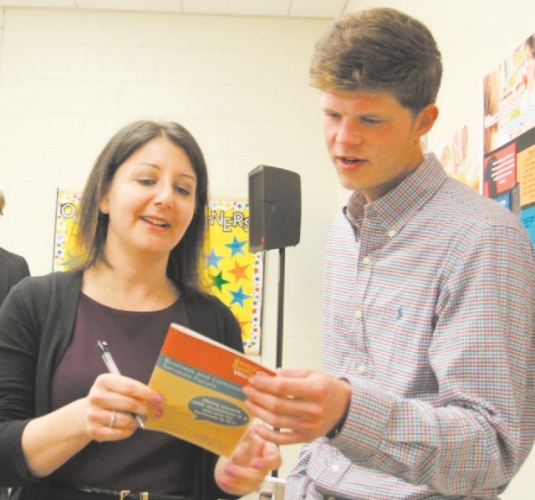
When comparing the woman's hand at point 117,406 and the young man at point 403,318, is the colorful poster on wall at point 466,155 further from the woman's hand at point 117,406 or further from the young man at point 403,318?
the woman's hand at point 117,406

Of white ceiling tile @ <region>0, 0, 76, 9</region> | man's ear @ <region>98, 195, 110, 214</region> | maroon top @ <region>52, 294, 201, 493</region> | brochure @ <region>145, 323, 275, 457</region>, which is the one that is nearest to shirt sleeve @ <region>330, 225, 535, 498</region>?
brochure @ <region>145, 323, 275, 457</region>

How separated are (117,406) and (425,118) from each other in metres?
0.75

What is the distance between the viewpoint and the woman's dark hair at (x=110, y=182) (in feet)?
4.89

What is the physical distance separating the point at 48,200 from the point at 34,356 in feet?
10.1

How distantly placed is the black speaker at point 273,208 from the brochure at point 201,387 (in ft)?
8.26

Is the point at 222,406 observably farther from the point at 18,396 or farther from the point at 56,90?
the point at 56,90

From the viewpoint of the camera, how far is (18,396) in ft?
4.23

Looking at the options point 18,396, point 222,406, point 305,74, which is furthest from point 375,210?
point 305,74

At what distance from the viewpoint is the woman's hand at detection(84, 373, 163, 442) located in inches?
40.1

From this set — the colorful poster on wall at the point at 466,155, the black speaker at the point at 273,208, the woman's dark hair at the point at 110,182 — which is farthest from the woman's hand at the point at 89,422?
the black speaker at the point at 273,208

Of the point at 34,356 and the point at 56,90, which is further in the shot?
the point at 56,90

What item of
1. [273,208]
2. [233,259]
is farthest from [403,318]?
[233,259]

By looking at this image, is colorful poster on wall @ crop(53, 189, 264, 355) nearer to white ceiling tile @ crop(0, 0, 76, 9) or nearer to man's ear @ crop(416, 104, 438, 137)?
white ceiling tile @ crop(0, 0, 76, 9)

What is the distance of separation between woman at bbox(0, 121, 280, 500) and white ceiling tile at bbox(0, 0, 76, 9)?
3.20 m
